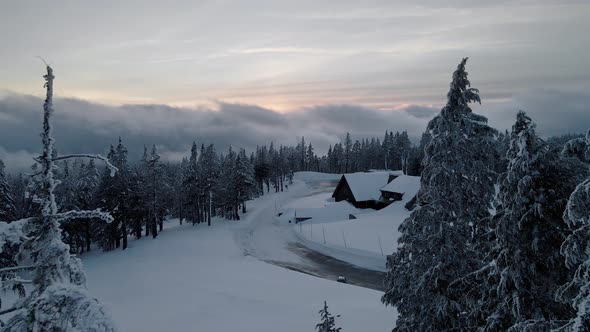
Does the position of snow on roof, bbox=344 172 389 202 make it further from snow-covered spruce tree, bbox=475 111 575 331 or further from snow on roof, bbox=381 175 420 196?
snow-covered spruce tree, bbox=475 111 575 331

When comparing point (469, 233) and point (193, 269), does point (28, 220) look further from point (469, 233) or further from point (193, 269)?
point (193, 269)

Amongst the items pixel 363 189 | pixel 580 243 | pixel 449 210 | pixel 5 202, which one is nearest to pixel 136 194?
pixel 5 202

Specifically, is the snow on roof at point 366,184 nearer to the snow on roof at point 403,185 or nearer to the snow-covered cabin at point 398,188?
the snow-covered cabin at point 398,188

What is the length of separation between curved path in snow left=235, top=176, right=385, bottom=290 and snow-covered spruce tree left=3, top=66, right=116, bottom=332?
99.3 feet

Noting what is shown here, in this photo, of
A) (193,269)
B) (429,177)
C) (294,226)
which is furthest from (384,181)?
(429,177)

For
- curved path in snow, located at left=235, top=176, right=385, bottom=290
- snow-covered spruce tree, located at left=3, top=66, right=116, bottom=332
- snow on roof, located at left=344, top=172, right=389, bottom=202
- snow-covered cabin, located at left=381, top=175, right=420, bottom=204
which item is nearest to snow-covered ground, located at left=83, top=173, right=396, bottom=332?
curved path in snow, located at left=235, top=176, right=385, bottom=290

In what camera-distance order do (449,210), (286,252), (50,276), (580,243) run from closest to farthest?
1. (580,243)
2. (50,276)
3. (449,210)
4. (286,252)

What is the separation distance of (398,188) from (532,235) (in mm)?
59928

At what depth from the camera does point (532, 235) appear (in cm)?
902

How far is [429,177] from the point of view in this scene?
1303cm

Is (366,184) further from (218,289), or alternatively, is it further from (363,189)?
(218,289)

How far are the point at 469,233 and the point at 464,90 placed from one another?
191 inches

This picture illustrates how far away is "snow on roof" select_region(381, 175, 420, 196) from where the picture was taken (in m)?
65.6

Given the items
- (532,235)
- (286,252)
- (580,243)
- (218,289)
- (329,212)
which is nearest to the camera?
(580,243)
